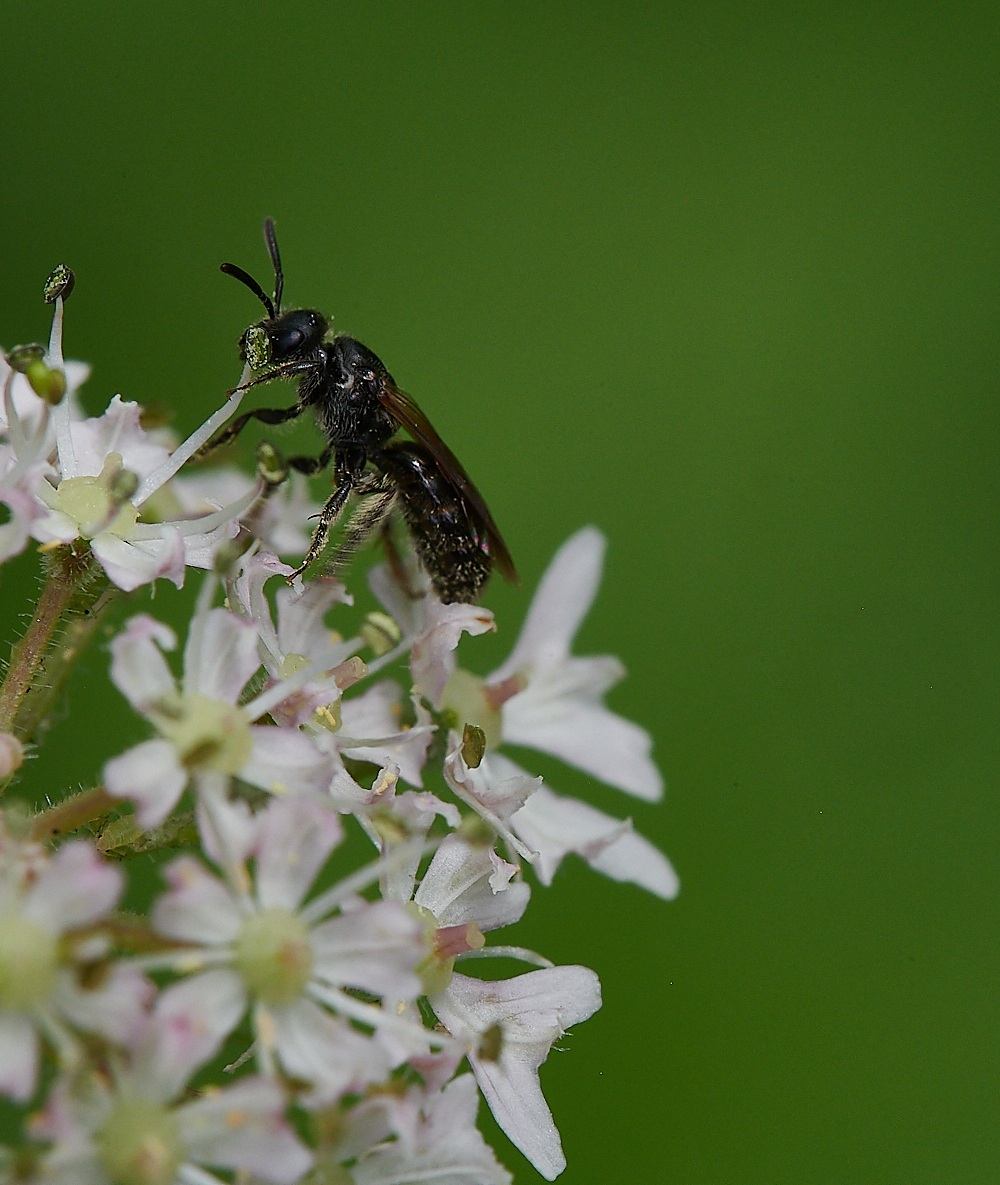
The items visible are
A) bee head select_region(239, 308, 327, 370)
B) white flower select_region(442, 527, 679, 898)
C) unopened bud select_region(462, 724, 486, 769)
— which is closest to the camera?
unopened bud select_region(462, 724, 486, 769)

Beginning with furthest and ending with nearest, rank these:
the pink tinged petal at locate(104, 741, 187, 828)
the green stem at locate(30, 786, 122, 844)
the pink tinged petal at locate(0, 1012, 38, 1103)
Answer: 1. the green stem at locate(30, 786, 122, 844)
2. the pink tinged petal at locate(104, 741, 187, 828)
3. the pink tinged petal at locate(0, 1012, 38, 1103)

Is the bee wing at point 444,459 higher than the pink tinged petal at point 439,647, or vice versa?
the bee wing at point 444,459

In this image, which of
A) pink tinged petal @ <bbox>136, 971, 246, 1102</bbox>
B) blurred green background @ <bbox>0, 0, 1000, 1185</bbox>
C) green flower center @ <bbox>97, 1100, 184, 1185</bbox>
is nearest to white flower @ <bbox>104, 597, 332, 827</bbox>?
pink tinged petal @ <bbox>136, 971, 246, 1102</bbox>

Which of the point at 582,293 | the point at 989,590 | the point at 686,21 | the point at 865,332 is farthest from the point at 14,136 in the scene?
the point at 989,590

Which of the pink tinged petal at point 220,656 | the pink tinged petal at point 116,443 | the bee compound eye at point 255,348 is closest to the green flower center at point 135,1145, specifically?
the pink tinged petal at point 220,656

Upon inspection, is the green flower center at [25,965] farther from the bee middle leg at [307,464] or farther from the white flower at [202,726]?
the bee middle leg at [307,464]

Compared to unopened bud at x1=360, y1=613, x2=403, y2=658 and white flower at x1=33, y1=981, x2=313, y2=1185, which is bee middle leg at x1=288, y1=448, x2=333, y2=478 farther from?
white flower at x1=33, y1=981, x2=313, y2=1185
